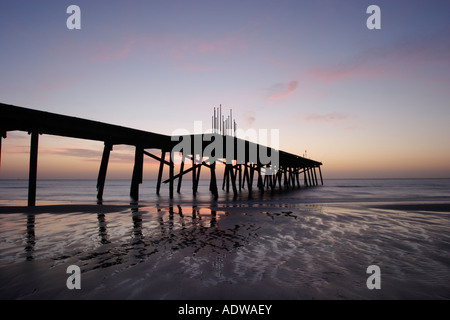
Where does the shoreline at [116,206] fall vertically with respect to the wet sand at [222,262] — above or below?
below

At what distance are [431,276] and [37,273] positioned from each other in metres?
4.83

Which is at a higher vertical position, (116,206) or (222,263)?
(222,263)

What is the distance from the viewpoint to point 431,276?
3.22 m

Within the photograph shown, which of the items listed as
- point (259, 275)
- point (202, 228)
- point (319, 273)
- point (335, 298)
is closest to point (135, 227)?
point (202, 228)

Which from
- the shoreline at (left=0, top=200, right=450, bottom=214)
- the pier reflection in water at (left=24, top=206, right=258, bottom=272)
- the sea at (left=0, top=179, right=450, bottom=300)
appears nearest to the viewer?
the sea at (left=0, top=179, right=450, bottom=300)

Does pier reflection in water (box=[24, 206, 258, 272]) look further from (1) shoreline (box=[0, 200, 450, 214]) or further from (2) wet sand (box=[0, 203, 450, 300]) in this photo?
(1) shoreline (box=[0, 200, 450, 214])

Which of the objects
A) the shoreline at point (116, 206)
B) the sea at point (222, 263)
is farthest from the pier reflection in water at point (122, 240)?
the shoreline at point (116, 206)

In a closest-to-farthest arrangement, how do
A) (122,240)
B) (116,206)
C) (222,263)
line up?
(222,263), (122,240), (116,206)

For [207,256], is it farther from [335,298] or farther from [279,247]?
[335,298]

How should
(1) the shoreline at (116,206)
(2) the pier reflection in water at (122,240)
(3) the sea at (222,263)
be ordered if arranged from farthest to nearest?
1. (1) the shoreline at (116,206)
2. (2) the pier reflection in water at (122,240)
3. (3) the sea at (222,263)

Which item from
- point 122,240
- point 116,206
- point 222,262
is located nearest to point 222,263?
point 222,262

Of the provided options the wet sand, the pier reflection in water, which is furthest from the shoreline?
the wet sand

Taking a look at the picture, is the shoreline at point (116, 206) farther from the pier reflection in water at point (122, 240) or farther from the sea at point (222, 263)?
the sea at point (222, 263)

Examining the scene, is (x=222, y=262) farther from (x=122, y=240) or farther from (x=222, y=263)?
(x=122, y=240)
